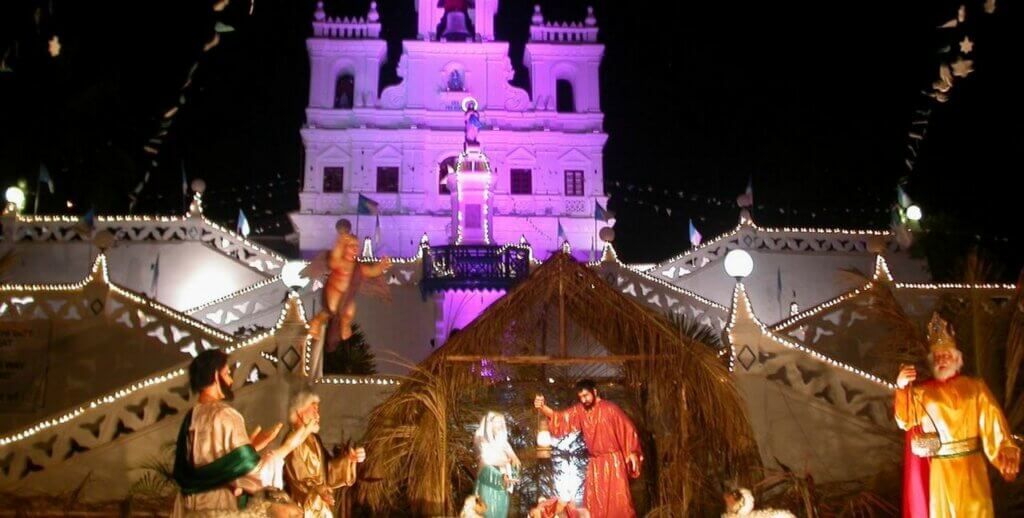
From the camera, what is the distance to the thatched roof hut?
1047 centimetres

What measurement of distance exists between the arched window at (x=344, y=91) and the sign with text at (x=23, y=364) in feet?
61.1

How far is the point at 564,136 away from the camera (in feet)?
111

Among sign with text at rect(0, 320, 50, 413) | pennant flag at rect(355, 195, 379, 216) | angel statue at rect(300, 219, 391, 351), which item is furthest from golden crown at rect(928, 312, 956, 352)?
pennant flag at rect(355, 195, 379, 216)

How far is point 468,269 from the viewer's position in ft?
74.2

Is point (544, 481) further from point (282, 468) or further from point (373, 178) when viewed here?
point (373, 178)

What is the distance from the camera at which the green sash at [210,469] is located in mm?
6844

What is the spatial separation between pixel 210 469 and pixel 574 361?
5.06 meters

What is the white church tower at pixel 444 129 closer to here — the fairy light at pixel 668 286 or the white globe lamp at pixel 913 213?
the fairy light at pixel 668 286

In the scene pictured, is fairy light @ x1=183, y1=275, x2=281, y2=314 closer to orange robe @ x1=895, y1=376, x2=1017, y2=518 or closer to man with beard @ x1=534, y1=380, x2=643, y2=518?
man with beard @ x1=534, y1=380, x2=643, y2=518

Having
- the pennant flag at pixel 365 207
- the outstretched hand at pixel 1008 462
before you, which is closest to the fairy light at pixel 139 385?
the outstretched hand at pixel 1008 462

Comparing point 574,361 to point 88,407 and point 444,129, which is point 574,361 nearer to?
point 88,407

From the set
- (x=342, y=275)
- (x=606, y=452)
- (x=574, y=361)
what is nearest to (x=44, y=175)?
(x=342, y=275)

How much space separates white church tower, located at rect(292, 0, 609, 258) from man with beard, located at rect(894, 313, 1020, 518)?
22.5 m

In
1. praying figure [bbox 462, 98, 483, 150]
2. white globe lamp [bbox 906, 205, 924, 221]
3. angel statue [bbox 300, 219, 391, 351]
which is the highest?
praying figure [bbox 462, 98, 483, 150]
